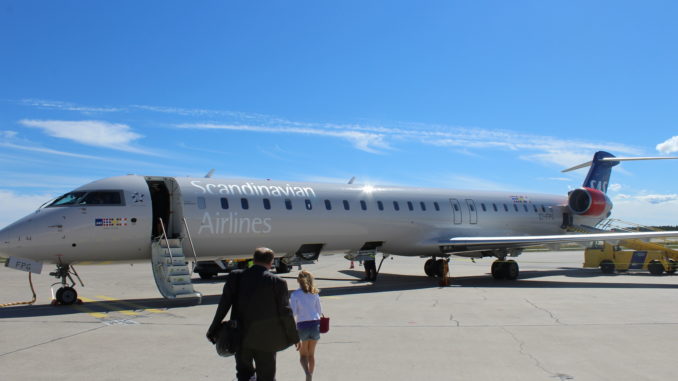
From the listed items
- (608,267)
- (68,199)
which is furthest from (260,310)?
(608,267)

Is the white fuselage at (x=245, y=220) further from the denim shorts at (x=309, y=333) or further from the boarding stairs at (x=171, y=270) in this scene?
the denim shorts at (x=309, y=333)

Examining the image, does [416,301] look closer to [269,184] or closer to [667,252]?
[269,184]

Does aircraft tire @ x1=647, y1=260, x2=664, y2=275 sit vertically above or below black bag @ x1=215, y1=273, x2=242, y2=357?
below

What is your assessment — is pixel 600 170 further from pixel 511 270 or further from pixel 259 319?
pixel 259 319

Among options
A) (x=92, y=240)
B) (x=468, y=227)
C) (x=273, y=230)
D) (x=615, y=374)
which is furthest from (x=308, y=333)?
(x=468, y=227)

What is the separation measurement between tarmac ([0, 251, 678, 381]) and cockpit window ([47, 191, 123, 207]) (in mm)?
2428

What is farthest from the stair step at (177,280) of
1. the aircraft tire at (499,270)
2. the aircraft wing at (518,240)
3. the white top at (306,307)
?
the aircraft tire at (499,270)

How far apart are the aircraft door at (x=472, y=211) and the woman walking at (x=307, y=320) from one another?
1676cm

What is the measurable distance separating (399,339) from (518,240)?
38.9ft

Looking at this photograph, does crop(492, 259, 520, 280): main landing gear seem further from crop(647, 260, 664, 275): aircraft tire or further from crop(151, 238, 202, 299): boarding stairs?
crop(151, 238, 202, 299): boarding stairs

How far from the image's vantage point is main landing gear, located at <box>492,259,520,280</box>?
802 inches

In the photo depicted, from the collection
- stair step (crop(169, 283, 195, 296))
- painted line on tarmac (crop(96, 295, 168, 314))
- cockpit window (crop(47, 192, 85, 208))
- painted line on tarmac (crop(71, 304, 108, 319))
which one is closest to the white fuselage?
cockpit window (crop(47, 192, 85, 208))

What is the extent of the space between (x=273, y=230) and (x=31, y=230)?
6.09 meters

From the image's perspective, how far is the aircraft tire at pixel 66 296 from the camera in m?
13.0
